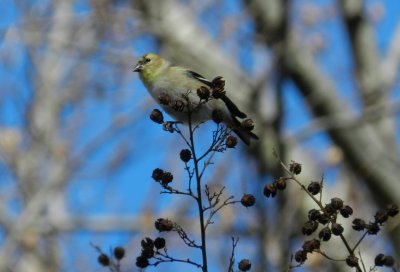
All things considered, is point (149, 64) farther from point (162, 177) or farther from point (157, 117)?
point (162, 177)

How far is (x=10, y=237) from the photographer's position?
8.27 m

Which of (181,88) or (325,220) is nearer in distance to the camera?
(325,220)

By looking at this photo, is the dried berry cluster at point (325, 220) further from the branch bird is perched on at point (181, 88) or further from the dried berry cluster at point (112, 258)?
the branch bird is perched on at point (181, 88)

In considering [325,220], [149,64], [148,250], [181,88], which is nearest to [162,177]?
[148,250]

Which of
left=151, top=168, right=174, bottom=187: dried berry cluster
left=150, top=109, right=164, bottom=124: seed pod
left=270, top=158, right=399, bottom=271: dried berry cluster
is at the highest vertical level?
left=150, top=109, right=164, bottom=124: seed pod

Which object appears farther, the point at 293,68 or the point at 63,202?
the point at 63,202

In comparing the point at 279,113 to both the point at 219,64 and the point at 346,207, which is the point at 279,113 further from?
the point at 346,207

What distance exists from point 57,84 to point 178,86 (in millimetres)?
7663

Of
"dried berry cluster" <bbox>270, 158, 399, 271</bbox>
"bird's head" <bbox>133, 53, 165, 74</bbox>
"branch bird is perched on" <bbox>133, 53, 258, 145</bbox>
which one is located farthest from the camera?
"bird's head" <bbox>133, 53, 165, 74</bbox>

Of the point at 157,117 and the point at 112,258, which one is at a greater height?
the point at 157,117

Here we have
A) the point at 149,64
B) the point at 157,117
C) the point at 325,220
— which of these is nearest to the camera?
the point at 325,220

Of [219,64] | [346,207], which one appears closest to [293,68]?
[219,64]

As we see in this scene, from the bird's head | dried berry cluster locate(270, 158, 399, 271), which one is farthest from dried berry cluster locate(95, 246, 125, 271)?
the bird's head

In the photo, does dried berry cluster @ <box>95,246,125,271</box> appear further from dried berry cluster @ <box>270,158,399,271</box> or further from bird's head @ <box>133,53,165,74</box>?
bird's head @ <box>133,53,165,74</box>
